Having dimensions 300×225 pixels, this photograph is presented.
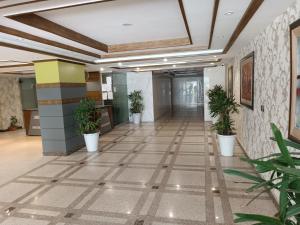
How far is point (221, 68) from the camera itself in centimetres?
975

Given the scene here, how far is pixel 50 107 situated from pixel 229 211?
4.72 metres

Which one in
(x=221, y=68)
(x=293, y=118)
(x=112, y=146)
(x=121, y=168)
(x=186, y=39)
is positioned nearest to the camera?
(x=293, y=118)

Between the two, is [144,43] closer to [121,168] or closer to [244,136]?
[121,168]

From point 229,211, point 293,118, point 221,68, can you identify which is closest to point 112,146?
point 229,211

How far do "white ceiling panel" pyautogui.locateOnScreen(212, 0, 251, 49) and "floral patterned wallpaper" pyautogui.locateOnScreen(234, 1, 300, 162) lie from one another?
478 mm

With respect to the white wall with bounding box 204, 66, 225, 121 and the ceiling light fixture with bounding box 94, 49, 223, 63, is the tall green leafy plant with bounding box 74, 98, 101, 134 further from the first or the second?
the white wall with bounding box 204, 66, 225, 121

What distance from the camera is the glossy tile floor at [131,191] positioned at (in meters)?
2.90

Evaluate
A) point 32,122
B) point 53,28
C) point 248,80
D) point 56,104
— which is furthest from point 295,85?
point 32,122

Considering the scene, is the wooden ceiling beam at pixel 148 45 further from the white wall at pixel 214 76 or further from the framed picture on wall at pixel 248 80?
the white wall at pixel 214 76

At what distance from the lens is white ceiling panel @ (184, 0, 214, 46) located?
245cm

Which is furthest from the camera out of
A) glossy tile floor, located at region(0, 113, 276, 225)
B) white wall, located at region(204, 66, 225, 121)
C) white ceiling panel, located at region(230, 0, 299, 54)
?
white wall, located at region(204, 66, 225, 121)

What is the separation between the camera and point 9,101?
1065cm

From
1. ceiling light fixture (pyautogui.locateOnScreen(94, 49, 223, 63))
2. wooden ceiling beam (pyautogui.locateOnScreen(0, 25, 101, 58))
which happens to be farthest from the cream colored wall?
wooden ceiling beam (pyautogui.locateOnScreen(0, 25, 101, 58))

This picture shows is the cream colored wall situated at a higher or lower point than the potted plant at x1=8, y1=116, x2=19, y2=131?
higher
